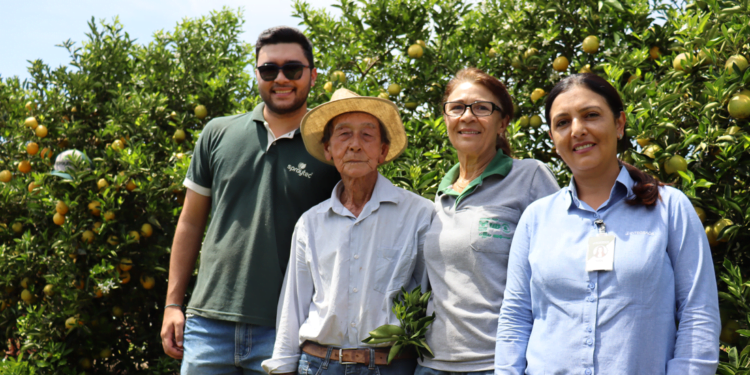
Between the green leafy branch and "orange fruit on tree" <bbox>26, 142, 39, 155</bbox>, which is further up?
"orange fruit on tree" <bbox>26, 142, 39, 155</bbox>

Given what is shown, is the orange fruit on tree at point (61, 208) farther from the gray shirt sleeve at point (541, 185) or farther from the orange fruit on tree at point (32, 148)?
the gray shirt sleeve at point (541, 185)

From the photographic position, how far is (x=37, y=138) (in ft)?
16.2

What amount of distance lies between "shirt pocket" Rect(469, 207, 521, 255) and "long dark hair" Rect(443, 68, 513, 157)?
15.7 inches

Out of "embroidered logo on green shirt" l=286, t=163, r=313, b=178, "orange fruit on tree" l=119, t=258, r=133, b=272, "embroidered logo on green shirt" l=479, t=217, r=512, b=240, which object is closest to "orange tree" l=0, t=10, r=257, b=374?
"orange fruit on tree" l=119, t=258, r=133, b=272

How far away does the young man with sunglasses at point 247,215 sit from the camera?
2.68m

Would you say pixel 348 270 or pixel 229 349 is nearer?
pixel 348 270

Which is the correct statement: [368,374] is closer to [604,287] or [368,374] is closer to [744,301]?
[604,287]

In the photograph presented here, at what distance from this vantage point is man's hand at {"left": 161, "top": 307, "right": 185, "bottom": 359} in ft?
9.53

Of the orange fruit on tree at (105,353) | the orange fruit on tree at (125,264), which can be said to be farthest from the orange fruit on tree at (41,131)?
the orange fruit on tree at (105,353)

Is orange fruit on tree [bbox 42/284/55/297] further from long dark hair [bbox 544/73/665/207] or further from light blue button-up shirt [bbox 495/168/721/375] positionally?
long dark hair [bbox 544/73/665/207]

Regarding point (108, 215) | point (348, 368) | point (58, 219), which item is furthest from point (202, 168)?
point (58, 219)

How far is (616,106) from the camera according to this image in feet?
6.28

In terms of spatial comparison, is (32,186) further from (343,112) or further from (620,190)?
(620,190)

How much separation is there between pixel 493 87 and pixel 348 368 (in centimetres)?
127
